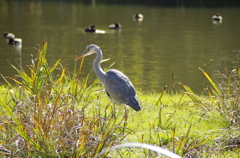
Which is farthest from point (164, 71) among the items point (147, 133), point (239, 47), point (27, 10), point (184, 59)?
point (27, 10)

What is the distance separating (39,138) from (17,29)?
17858mm

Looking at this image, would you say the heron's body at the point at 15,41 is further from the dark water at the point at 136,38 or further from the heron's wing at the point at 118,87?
the heron's wing at the point at 118,87

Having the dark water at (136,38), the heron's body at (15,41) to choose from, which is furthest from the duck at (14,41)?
the dark water at (136,38)

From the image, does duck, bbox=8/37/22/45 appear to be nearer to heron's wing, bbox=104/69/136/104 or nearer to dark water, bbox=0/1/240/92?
dark water, bbox=0/1/240/92

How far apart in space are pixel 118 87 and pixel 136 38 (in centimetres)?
1319

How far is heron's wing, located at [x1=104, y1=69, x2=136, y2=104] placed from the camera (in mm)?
6207

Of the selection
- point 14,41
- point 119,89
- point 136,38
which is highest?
point 119,89

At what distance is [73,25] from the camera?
22625 millimetres

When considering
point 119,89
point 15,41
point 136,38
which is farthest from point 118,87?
point 136,38

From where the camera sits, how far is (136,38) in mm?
19312

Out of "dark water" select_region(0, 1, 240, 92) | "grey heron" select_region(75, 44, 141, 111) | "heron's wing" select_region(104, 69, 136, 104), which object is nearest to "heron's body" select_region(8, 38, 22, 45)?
"dark water" select_region(0, 1, 240, 92)

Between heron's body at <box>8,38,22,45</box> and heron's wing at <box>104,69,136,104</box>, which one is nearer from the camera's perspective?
heron's wing at <box>104,69,136,104</box>

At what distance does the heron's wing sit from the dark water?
234cm

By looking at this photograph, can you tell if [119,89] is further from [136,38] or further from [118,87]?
[136,38]
